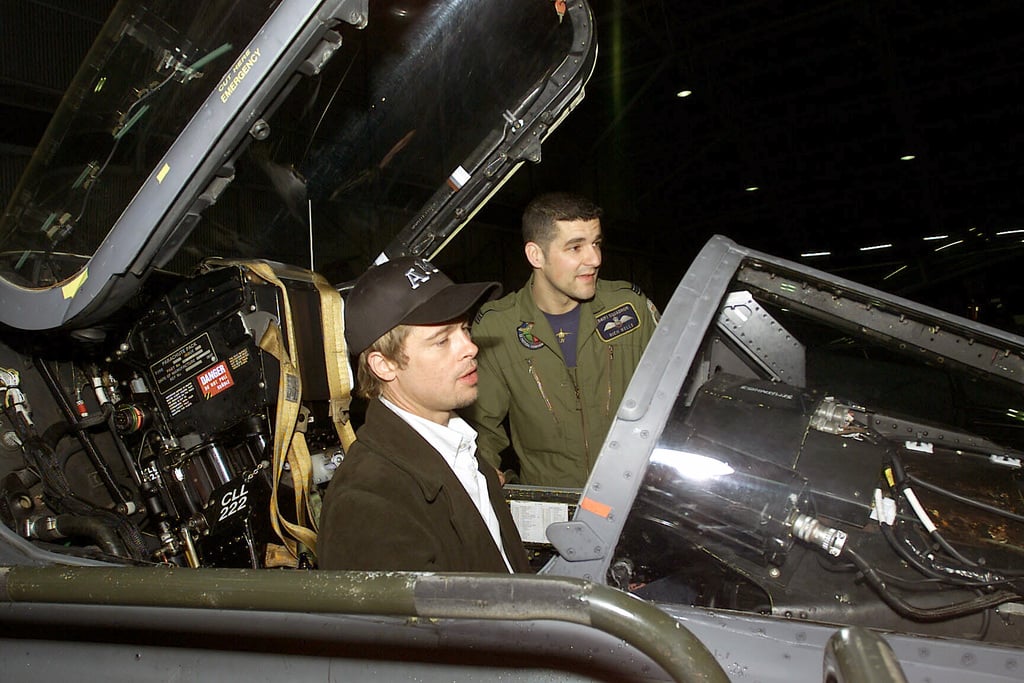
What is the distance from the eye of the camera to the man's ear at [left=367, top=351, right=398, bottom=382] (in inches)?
69.8

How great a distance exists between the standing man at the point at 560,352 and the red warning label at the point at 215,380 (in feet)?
3.37

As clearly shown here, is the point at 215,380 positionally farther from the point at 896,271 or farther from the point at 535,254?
the point at 896,271

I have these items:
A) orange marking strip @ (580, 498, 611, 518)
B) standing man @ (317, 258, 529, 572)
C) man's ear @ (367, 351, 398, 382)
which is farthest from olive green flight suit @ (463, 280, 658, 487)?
orange marking strip @ (580, 498, 611, 518)

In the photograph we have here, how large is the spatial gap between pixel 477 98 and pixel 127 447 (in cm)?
170

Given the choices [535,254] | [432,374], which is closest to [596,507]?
[432,374]

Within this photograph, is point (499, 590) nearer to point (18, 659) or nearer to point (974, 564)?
point (974, 564)

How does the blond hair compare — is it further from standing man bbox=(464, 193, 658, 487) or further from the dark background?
the dark background

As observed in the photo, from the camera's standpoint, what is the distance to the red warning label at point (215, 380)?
7.48 feet

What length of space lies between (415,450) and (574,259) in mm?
1469

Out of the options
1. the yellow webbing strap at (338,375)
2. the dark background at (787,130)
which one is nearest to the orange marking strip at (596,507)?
the yellow webbing strap at (338,375)

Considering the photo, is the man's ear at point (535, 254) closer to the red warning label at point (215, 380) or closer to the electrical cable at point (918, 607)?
the red warning label at point (215, 380)

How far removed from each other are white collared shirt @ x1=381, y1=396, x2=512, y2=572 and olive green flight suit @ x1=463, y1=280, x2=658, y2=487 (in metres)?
1.10

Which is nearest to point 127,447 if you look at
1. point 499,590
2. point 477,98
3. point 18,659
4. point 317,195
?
point 18,659

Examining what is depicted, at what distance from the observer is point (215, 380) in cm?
229
